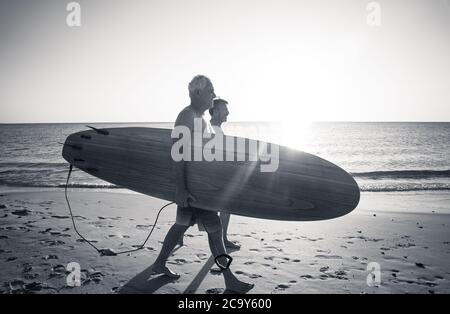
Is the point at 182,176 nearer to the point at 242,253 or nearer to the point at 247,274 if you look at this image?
the point at 247,274

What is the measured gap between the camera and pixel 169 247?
289 cm

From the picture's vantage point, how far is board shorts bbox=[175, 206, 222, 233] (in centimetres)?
279

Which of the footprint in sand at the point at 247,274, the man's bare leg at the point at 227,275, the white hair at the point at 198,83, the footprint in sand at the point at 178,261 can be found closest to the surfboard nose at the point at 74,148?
the footprint in sand at the point at 178,261

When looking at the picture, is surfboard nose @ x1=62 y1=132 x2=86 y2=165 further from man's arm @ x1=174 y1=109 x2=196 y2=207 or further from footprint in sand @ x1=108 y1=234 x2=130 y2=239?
man's arm @ x1=174 y1=109 x2=196 y2=207

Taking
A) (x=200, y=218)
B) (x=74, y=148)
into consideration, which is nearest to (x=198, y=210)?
(x=200, y=218)

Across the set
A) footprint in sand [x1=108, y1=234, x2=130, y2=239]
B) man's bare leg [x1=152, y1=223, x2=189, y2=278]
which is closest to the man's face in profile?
man's bare leg [x1=152, y1=223, x2=189, y2=278]

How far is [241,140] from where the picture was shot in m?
3.26

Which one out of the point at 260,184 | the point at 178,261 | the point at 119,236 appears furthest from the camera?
the point at 119,236

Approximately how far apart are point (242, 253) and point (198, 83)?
2.29m

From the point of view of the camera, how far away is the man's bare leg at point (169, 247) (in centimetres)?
284

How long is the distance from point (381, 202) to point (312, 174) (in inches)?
272
